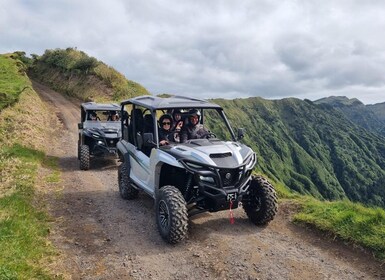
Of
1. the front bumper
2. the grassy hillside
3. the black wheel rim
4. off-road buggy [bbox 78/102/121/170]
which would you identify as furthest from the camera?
the grassy hillside

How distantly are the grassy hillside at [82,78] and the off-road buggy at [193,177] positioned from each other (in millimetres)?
24303

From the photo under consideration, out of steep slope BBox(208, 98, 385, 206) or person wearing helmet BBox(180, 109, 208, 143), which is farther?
steep slope BBox(208, 98, 385, 206)

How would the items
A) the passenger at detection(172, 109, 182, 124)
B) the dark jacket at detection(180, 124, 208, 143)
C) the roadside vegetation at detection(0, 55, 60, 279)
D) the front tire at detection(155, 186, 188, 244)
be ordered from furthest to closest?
1. the passenger at detection(172, 109, 182, 124)
2. the dark jacket at detection(180, 124, 208, 143)
3. the front tire at detection(155, 186, 188, 244)
4. the roadside vegetation at detection(0, 55, 60, 279)

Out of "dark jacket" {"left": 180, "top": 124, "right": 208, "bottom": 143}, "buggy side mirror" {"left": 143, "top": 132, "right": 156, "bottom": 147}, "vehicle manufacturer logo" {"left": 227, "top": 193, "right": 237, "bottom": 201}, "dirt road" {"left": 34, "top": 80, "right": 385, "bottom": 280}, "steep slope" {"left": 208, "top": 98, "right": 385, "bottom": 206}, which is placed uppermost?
"dark jacket" {"left": 180, "top": 124, "right": 208, "bottom": 143}

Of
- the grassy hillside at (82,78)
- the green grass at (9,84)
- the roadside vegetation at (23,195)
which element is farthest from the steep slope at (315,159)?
the roadside vegetation at (23,195)

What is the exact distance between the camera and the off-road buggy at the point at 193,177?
679 centimetres

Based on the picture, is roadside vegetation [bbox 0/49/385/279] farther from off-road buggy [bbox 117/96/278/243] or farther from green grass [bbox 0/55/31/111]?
off-road buggy [bbox 117/96/278/243]

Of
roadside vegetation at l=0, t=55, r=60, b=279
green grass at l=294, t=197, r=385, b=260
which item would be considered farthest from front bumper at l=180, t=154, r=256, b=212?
roadside vegetation at l=0, t=55, r=60, b=279

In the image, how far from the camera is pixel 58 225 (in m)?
8.14

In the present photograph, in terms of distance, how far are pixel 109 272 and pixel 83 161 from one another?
26.7 ft

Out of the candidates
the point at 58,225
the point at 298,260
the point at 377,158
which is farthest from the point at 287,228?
the point at 377,158

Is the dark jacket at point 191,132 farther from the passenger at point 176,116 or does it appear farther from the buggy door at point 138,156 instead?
the buggy door at point 138,156

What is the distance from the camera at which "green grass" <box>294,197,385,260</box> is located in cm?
668

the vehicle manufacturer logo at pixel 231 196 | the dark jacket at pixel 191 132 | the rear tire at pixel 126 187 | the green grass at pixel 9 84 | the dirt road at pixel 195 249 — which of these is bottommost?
the dirt road at pixel 195 249
